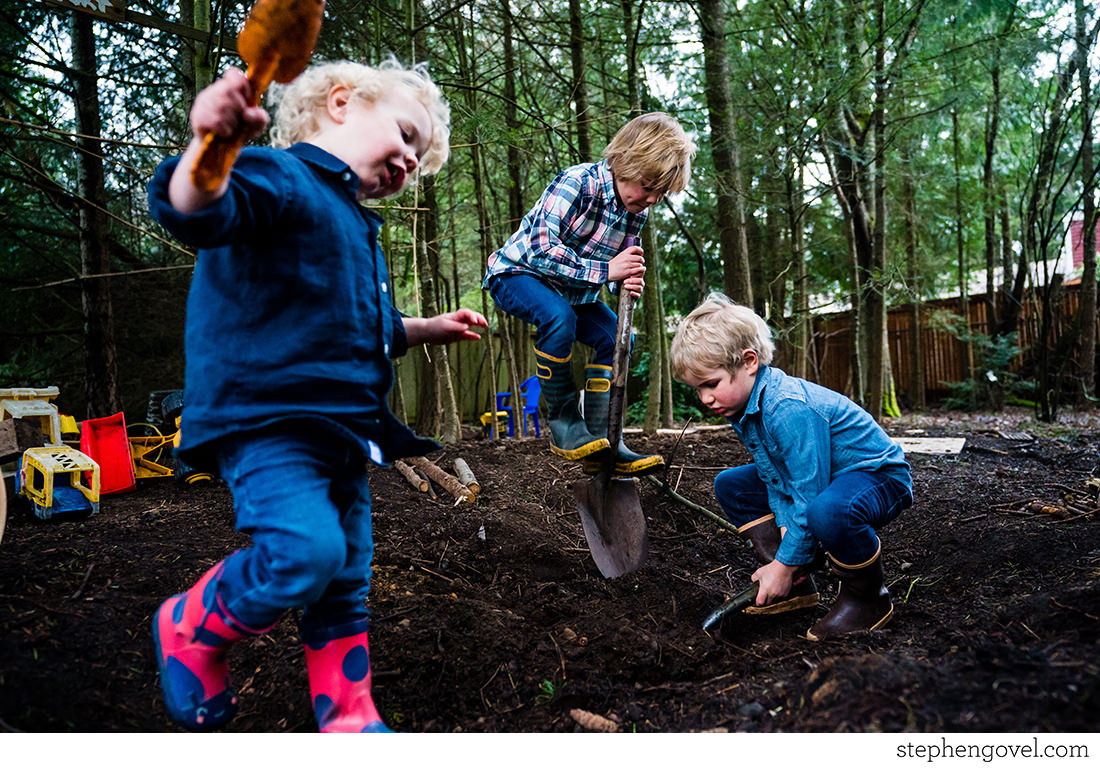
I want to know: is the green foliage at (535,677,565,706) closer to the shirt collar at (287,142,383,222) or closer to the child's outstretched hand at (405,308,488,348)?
the child's outstretched hand at (405,308,488,348)

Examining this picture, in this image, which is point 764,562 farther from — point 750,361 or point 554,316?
point 554,316

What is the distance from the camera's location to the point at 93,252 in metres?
5.21

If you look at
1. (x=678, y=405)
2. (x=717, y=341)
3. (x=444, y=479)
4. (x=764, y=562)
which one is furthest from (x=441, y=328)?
(x=678, y=405)

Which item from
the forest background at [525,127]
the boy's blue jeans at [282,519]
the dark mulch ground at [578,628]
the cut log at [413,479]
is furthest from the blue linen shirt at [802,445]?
the forest background at [525,127]

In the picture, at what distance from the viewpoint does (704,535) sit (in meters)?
3.84

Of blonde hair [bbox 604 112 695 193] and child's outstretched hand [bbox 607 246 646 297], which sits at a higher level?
blonde hair [bbox 604 112 695 193]

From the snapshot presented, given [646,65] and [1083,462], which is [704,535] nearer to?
[1083,462]

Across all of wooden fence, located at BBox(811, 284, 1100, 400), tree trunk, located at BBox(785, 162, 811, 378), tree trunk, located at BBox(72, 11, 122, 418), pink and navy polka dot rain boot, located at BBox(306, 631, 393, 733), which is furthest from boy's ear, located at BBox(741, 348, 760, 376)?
wooden fence, located at BBox(811, 284, 1100, 400)

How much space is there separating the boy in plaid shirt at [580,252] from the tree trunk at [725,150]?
297 cm

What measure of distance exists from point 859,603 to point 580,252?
1.83 m

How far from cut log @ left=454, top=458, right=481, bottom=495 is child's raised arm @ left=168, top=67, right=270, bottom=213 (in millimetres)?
3050

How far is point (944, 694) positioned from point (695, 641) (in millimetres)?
1168

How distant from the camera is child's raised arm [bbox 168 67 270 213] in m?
1.24

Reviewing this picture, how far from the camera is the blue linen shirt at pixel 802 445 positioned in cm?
249
